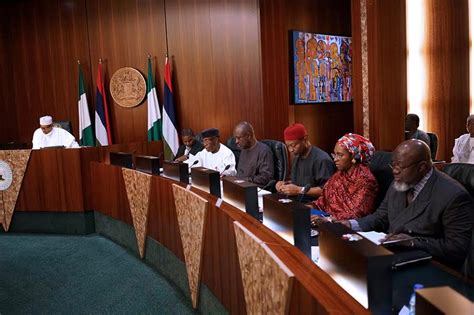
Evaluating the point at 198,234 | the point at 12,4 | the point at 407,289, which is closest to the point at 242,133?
the point at 198,234

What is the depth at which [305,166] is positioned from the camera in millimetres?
3256

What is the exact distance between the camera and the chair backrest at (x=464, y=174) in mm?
2055

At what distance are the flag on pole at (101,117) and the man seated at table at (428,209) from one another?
560 centimetres

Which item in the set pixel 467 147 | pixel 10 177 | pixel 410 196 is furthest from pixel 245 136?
pixel 10 177

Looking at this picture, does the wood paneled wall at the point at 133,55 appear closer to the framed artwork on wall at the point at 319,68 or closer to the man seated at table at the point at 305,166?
the framed artwork on wall at the point at 319,68

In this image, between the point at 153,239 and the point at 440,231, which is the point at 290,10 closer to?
the point at 153,239

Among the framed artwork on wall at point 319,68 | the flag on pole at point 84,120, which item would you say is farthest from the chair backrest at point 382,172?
the flag on pole at point 84,120

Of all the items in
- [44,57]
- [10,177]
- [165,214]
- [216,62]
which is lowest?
[165,214]

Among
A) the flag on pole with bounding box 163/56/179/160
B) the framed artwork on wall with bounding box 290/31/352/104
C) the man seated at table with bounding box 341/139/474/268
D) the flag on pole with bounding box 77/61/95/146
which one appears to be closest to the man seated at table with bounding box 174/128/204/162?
the flag on pole with bounding box 163/56/179/160

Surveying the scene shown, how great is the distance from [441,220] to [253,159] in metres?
2.17

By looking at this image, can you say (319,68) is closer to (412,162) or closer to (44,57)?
(412,162)

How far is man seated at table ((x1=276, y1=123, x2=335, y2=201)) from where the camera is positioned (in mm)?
3076

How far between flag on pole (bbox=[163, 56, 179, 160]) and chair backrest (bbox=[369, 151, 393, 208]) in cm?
403

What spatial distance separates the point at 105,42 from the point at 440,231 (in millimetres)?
6198
